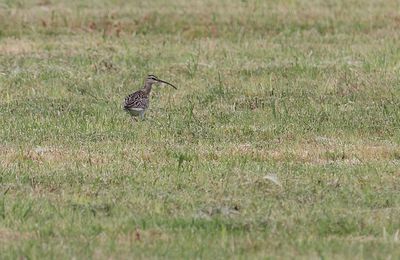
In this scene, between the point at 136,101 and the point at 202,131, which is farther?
the point at 136,101

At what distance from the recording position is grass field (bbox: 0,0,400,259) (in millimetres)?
11078

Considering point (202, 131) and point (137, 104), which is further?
point (137, 104)

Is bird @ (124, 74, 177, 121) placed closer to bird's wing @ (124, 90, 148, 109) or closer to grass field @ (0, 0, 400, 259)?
bird's wing @ (124, 90, 148, 109)

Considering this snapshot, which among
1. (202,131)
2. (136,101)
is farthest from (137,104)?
(202,131)

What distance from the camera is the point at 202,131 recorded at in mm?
16781

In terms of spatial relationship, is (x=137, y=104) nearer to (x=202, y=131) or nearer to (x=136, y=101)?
(x=136, y=101)

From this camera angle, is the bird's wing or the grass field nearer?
the grass field

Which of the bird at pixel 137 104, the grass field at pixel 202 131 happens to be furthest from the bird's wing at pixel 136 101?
the grass field at pixel 202 131

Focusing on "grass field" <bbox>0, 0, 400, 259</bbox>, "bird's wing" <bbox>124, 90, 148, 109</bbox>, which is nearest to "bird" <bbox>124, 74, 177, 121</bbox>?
"bird's wing" <bbox>124, 90, 148, 109</bbox>

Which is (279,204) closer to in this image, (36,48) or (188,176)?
(188,176)

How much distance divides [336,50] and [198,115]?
6.86 metres

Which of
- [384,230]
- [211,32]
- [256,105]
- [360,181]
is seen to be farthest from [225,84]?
[384,230]

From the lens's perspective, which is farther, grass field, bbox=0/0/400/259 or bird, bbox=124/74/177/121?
bird, bbox=124/74/177/121

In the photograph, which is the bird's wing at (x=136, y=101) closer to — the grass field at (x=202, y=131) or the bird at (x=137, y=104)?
the bird at (x=137, y=104)
